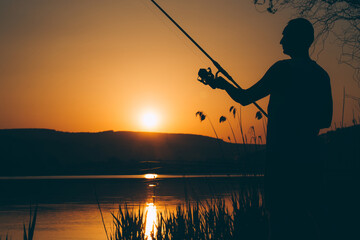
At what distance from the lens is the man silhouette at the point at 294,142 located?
3369mm

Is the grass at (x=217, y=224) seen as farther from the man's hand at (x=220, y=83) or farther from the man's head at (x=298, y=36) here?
the man's head at (x=298, y=36)

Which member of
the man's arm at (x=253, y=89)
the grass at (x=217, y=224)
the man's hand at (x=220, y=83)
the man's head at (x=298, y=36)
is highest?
the man's head at (x=298, y=36)

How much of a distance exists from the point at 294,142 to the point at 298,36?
0.86m

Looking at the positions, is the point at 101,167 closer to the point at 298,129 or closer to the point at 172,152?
the point at 172,152

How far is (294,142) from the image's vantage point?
340cm

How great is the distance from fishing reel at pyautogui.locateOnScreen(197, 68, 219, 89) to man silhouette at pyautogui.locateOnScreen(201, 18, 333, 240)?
17.3 inches

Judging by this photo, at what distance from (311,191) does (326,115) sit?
61 centimetres

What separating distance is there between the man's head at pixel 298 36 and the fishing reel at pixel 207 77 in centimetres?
67

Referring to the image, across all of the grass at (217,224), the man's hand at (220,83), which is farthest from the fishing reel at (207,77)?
the grass at (217,224)

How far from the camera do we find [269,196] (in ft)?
11.4

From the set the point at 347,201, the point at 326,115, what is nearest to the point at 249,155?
the point at 347,201

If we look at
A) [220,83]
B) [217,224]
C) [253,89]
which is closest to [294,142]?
[253,89]

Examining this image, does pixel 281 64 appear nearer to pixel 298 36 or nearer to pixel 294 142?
pixel 298 36

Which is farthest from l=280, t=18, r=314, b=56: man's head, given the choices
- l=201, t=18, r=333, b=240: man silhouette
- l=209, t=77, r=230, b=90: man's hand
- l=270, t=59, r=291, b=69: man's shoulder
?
l=209, t=77, r=230, b=90: man's hand
